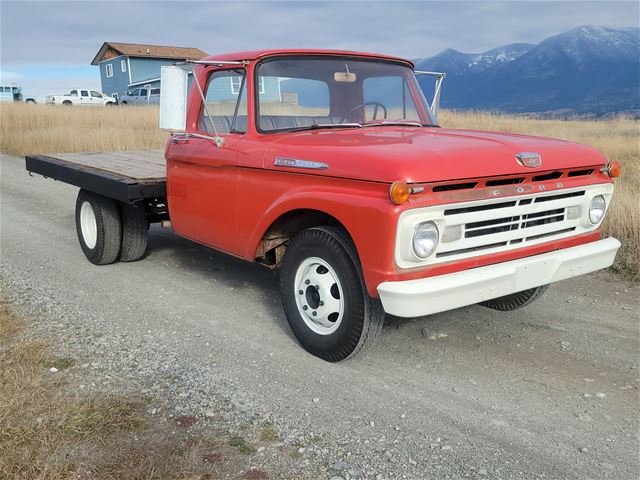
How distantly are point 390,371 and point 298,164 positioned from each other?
56.6 inches

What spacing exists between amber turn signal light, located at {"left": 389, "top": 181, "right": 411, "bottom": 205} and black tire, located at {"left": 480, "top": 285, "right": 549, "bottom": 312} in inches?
75.8

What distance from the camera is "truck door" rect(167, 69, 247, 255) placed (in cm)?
428

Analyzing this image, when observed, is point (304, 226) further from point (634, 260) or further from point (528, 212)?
point (634, 260)

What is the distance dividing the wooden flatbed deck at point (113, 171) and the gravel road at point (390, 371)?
35.4 inches

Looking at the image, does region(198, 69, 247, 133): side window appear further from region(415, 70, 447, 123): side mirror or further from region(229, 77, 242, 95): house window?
region(415, 70, 447, 123): side mirror

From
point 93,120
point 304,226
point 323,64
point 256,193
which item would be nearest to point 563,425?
point 304,226

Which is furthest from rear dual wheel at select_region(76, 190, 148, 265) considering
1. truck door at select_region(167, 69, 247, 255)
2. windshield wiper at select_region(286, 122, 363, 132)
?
windshield wiper at select_region(286, 122, 363, 132)

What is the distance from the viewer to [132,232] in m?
6.00

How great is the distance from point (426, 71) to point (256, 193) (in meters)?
2.15

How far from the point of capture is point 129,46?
44.1 metres

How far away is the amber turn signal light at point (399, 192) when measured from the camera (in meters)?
2.90

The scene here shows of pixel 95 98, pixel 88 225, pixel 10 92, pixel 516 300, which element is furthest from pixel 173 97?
pixel 10 92

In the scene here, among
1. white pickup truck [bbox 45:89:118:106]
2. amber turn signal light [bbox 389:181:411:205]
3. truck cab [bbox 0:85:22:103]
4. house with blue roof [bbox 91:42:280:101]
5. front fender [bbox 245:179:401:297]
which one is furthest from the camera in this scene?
truck cab [bbox 0:85:22:103]

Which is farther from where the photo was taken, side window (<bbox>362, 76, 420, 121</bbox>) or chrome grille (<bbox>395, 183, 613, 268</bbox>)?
side window (<bbox>362, 76, 420, 121</bbox>)
